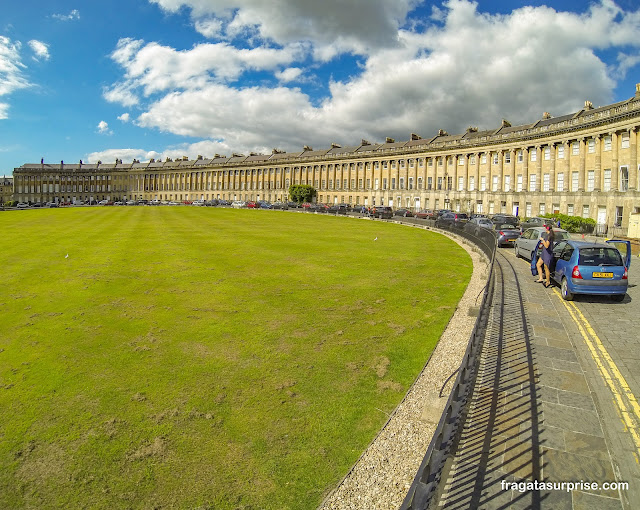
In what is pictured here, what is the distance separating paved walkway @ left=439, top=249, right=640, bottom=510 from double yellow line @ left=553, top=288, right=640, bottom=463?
19mm

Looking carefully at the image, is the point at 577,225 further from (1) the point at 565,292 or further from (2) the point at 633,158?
(1) the point at 565,292

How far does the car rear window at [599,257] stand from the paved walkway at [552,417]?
2047 millimetres

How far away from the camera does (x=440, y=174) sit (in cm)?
8669

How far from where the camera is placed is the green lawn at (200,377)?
18.1 ft

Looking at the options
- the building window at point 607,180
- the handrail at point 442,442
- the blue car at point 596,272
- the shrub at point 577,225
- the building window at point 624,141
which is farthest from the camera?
the building window at point 607,180

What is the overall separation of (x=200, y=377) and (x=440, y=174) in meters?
85.9

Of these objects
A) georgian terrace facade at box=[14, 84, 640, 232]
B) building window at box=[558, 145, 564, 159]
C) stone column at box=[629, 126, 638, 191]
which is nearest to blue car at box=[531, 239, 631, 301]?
georgian terrace facade at box=[14, 84, 640, 232]

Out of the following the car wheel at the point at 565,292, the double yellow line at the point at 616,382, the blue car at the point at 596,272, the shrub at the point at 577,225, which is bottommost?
the double yellow line at the point at 616,382

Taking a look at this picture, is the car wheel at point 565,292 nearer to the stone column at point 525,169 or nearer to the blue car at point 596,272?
the blue car at point 596,272

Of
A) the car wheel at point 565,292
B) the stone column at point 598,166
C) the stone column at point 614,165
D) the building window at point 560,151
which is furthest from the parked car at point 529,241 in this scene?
the building window at point 560,151

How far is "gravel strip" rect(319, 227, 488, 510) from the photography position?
202 inches

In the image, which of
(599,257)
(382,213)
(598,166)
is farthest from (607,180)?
(599,257)

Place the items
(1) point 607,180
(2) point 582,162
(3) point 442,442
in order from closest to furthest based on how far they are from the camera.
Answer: (3) point 442,442
(1) point 607,180
(2) point 582,162

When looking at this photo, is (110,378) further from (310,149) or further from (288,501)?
(310,149)
